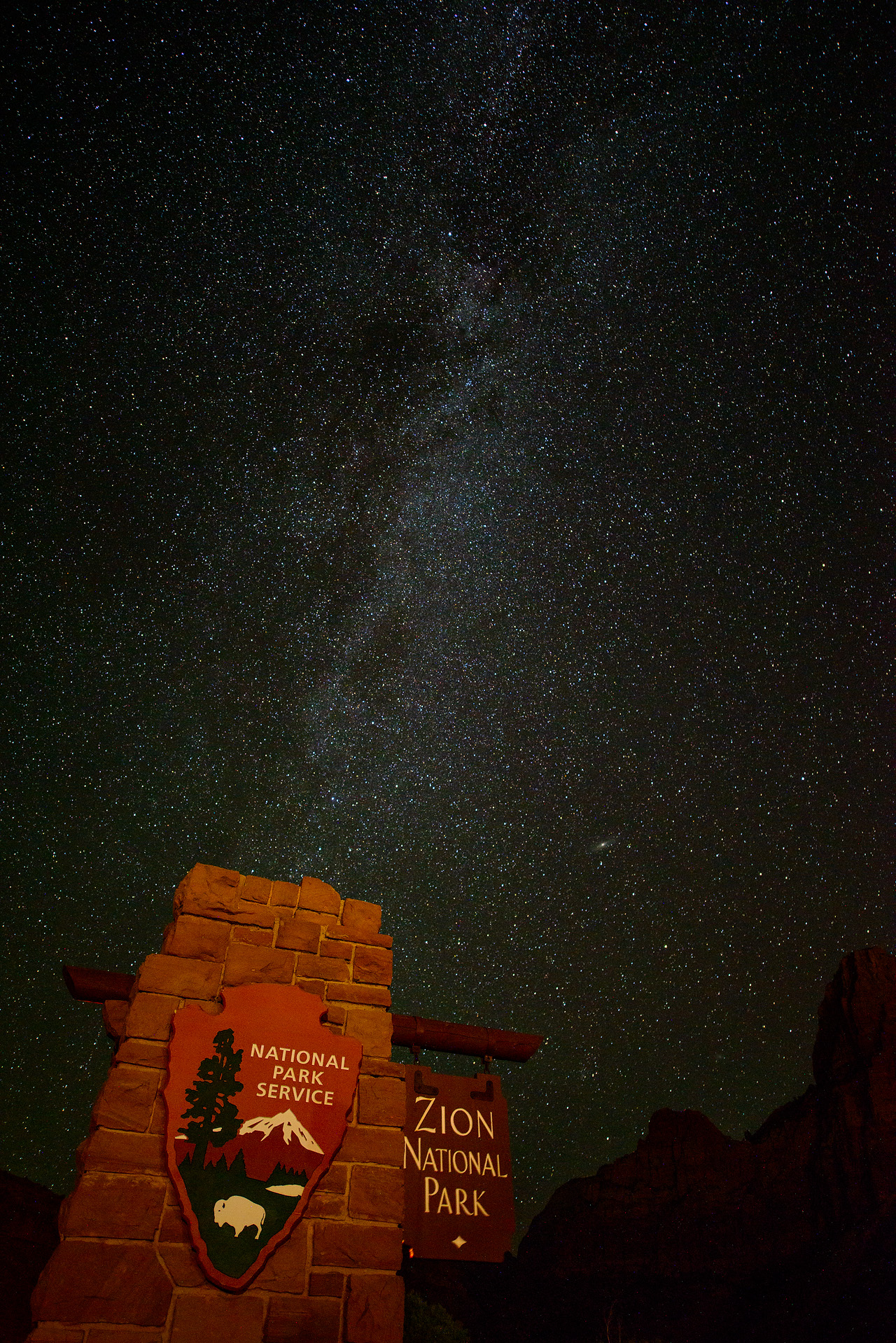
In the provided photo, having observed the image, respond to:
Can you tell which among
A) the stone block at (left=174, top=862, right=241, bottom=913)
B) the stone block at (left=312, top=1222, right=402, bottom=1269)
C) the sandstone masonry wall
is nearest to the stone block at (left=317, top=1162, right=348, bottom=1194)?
the sandstone masonry wall

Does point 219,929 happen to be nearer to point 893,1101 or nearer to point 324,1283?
point 324,1283

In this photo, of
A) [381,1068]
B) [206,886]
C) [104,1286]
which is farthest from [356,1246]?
[206,886]

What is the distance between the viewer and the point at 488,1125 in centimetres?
435

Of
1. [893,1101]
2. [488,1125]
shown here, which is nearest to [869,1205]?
[893,1101]

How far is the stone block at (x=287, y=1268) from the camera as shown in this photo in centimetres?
316

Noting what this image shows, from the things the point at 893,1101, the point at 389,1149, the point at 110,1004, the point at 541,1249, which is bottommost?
the point at 389,1149

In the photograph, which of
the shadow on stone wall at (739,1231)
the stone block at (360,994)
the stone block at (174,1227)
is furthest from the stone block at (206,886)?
the shadow on stone wall at (739,1231)

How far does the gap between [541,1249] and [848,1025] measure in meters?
30.4

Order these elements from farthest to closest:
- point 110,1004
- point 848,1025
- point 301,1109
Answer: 1. point 848,1025
2. point 110,1004
3. point 301,1109

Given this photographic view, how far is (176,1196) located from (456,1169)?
1490mm

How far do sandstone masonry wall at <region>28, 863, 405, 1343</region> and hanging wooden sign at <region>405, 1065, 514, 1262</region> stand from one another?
32 cm

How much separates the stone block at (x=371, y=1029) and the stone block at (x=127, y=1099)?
36.0 inches

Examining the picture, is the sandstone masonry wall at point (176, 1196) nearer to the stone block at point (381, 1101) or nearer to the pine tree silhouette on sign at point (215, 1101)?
the stone block at point (381, 1101)

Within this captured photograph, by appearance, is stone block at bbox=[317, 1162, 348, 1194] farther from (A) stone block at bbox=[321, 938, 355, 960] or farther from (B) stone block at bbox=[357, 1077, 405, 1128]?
(A) stone block at bbox=[321, 938, 355, 960]
